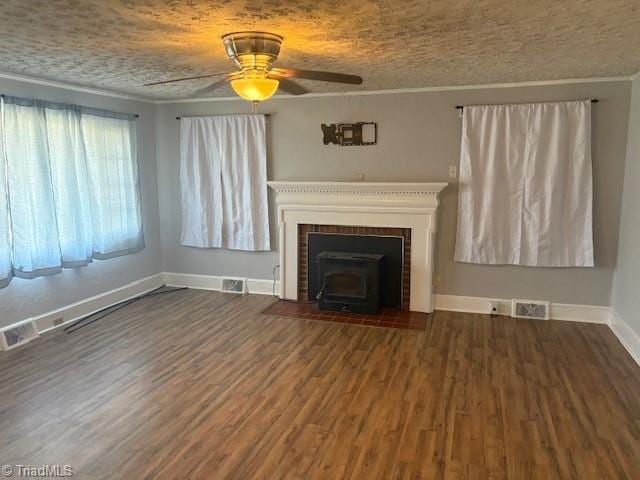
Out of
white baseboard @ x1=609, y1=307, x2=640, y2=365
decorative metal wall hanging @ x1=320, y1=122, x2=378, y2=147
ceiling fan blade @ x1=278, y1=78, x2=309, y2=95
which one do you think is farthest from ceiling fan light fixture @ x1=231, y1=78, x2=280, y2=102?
white baseboard @ x1=609, y1=307, x2=640, y2=365

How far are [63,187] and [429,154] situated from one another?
355 cm

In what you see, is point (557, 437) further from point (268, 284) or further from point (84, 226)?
point (84, 226)

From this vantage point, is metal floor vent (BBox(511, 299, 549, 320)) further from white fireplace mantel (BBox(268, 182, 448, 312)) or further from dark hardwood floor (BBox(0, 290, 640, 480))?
white fireplace mantel (BBox(268, 182, 448, 312))

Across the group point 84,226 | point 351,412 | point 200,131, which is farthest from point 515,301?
point 84,226

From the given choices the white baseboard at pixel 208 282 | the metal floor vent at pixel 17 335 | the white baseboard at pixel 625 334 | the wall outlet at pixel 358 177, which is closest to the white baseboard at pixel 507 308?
the white baseboard at pixel 625 334

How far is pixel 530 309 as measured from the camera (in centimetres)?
474

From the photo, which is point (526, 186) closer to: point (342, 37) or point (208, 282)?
point (342, 37)

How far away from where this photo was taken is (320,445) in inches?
104

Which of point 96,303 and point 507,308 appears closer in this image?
point 507,308

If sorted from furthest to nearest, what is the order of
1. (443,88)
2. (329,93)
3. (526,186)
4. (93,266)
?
(329,93)
(93,266)
(443,88)
(526,186)

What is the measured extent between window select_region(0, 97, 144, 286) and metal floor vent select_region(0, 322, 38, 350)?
43 centimetres

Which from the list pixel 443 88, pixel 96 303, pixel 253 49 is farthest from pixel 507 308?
pixel 96 303

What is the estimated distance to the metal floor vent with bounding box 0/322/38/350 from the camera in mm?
3973

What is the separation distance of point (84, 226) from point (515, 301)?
4.33 metres
